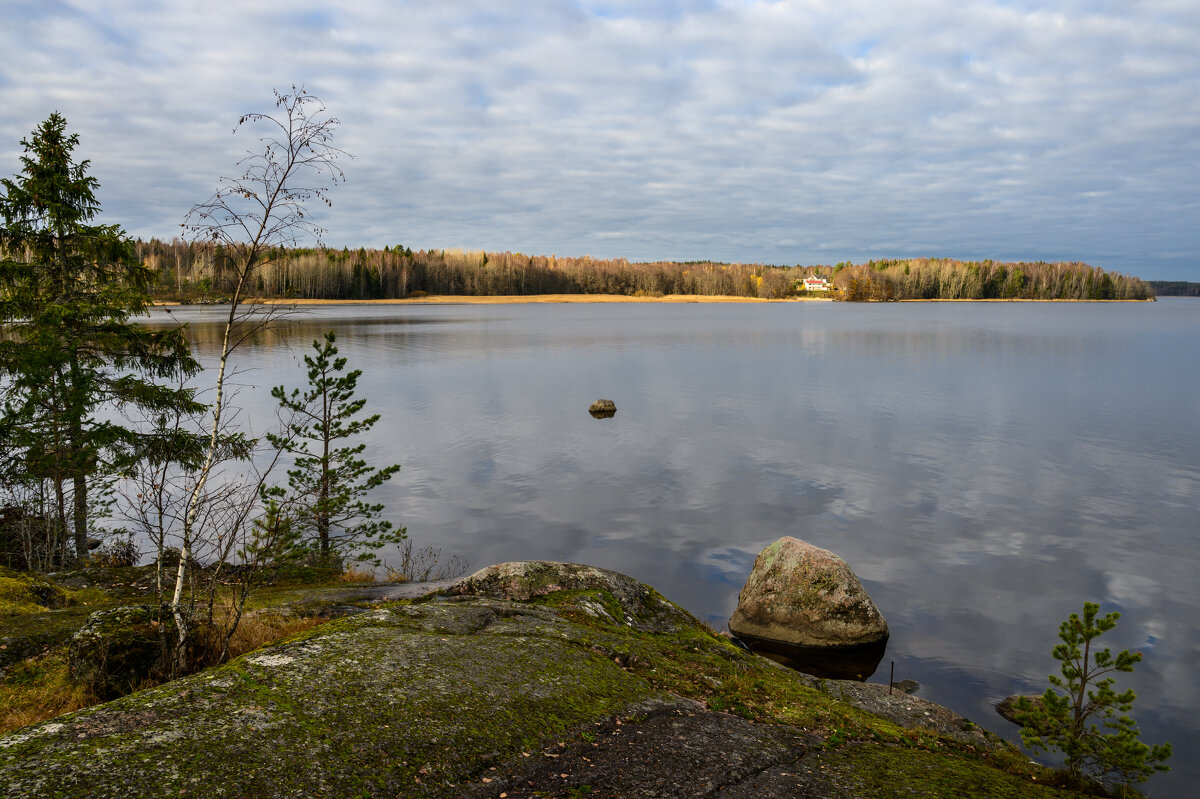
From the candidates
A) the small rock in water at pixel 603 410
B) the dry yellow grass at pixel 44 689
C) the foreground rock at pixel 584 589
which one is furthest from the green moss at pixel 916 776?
the small rock in water at pixel 603 410

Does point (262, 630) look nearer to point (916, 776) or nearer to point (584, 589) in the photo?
point (584, 589)

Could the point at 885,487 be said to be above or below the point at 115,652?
below

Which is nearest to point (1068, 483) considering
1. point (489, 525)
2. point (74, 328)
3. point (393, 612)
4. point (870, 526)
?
point (870, 526)

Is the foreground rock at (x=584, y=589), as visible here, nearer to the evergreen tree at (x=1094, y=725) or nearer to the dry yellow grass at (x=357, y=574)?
the evergreen tree at (x=1094, y=725)

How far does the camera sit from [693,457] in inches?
1275

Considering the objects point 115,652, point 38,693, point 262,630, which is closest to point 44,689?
point 38,693

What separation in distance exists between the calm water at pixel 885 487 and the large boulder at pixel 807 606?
0.88m

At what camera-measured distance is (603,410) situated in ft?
141

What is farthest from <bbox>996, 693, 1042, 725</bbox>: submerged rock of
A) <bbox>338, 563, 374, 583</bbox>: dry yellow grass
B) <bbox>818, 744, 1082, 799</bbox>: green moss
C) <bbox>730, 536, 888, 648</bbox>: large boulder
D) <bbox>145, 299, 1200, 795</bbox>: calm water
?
<bbox>338, 563, 374, 583</bbox>: dry yellow grass

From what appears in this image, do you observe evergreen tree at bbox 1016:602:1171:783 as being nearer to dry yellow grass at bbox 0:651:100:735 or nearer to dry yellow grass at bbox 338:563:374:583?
dry yellow grass at bbox 0:651:100:735

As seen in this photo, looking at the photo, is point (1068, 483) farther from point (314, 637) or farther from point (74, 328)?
point (74, 328)

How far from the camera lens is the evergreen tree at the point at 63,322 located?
54.3ft

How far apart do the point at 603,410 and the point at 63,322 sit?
2951 centimetres

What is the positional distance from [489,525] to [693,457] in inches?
486
